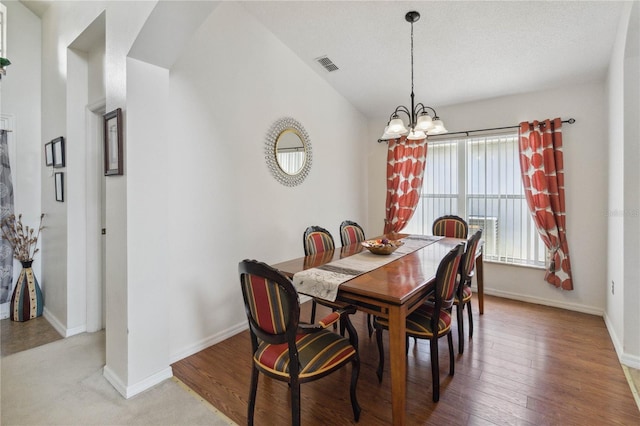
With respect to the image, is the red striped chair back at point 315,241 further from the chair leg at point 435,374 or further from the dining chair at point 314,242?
the chair leg at point 435,374

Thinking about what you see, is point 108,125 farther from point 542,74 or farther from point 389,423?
point 542,74

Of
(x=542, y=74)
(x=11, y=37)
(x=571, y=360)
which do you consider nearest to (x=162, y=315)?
(x=571, y=360)

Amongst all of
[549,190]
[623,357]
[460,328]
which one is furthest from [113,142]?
[549,190]

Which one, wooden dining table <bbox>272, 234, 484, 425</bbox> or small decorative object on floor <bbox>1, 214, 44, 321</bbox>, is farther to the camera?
small decorative object on floor <bbox>1, 214, 44, 321</bbox>

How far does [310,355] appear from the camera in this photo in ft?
5.16

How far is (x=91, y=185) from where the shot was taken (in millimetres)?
2852

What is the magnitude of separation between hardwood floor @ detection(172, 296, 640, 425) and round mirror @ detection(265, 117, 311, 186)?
5.54 feet

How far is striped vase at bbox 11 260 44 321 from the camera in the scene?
3.07m

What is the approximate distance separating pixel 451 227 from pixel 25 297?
469 cm

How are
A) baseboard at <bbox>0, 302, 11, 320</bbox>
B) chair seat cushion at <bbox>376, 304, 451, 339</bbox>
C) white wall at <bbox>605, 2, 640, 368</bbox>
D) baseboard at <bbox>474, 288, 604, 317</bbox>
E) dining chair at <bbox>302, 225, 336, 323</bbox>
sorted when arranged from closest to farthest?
chair seat cushion at <bbox>376, 304, 451, 339</bbox>, white wall at <bbox>605, 2, 640, 368</bbox>, dining chair at <bbox>302, 225, 336, 323</bbox>, baseboard at <bbox>0, 302, 11, 320</bbox>, baseboard at <bbox>474, 288, 604, 317</bbox>

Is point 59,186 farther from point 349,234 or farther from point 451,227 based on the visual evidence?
point 451,227

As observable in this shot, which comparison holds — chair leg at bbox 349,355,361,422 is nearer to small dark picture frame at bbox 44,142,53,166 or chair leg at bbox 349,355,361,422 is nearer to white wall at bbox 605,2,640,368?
white wall at bbox 605,2,640,368

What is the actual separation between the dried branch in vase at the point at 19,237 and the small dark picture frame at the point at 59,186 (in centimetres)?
58

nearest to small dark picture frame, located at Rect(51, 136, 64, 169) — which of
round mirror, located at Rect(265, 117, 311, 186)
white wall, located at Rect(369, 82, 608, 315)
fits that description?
round mirror, located at Rect(265, 117, 311, 186)
